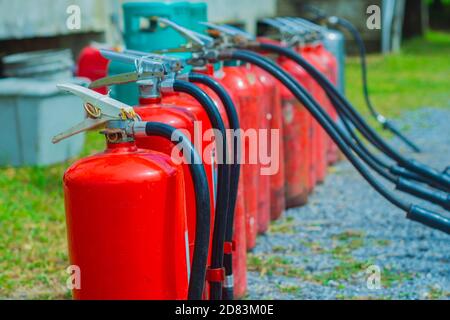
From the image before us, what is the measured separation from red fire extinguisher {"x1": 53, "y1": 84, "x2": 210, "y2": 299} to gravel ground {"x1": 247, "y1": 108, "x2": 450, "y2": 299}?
104 cm

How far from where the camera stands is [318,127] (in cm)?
435

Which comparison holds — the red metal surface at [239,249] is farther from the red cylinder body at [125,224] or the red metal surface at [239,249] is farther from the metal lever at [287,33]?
the metal lever at [287,33]

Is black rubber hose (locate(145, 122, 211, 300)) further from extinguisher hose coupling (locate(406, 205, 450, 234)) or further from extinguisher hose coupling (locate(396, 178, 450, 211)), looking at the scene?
extinguisher hose coupling (locate(396, 178, 450, 211))

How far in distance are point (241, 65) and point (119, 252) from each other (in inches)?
71.6

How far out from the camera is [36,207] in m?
3.88

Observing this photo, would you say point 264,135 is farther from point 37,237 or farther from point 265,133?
point 37,237

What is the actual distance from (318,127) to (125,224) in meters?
2.69

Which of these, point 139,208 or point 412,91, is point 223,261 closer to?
point 139,208

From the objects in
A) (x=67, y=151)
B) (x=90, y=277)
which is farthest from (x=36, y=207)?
(x=90, y=277)

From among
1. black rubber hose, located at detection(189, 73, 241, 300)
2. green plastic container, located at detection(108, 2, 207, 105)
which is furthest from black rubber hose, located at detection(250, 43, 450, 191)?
black rubber hose, located at detection(189, 73, 241, 300)

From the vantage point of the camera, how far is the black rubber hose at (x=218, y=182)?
2.13m

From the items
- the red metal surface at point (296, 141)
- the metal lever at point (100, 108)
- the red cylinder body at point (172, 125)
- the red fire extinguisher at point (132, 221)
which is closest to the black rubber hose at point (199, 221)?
the red fire extinguisher at point (132, 221)

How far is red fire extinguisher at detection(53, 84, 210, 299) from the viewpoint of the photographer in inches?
69.9

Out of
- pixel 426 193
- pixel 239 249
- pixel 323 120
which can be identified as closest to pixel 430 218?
pixel 426 193
